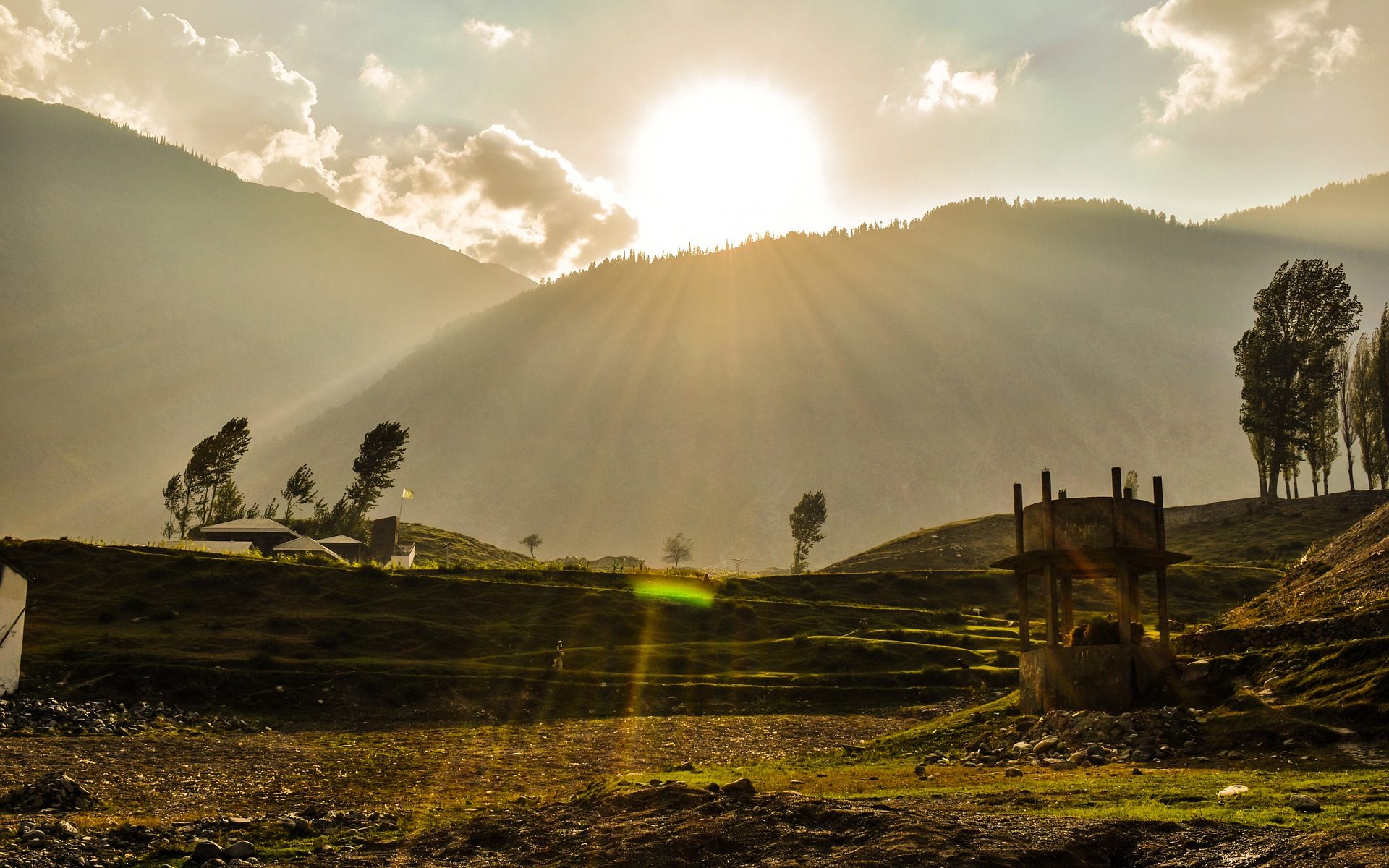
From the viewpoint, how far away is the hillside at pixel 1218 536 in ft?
313

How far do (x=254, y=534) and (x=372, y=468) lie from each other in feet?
92.7

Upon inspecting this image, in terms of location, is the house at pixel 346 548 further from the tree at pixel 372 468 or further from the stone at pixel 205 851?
the stone at pixel 205 851

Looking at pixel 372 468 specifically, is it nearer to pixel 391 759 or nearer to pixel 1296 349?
pixel 391 759

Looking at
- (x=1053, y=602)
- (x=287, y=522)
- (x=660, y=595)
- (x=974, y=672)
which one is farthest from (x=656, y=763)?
(x=287, y=522)

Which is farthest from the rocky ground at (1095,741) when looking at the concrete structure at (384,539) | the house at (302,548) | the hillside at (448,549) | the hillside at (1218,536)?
the hillside at (448,549)

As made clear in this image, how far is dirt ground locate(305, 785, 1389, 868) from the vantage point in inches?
549

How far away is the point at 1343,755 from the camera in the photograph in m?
21.8

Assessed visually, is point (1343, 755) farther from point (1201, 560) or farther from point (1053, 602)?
point (1201, 560)

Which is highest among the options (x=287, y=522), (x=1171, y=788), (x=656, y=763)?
(x=287, y=522)

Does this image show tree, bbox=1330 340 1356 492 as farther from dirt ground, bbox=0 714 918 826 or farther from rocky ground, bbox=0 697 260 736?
rocky ground, bbox=0 697 260 736

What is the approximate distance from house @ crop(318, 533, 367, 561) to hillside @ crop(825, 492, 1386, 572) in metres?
62.6

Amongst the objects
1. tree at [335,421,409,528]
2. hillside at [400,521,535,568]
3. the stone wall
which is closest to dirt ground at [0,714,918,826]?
the stone wall

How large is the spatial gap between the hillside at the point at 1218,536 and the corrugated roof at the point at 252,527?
234 ft

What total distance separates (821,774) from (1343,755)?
1235 cm
